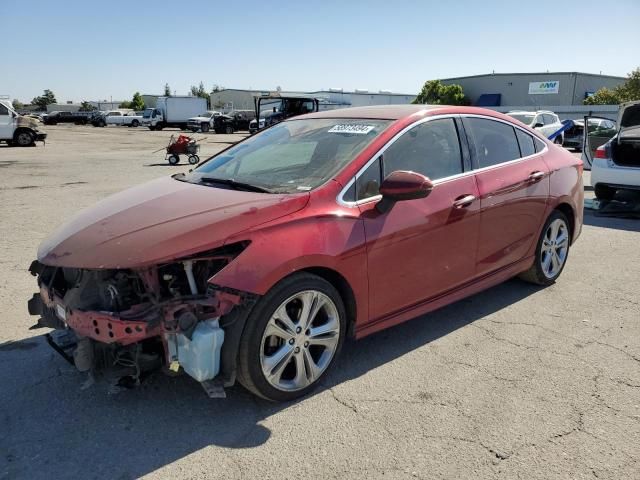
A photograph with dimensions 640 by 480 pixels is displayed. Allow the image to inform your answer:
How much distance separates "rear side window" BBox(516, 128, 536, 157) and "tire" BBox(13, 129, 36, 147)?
81.1 ft

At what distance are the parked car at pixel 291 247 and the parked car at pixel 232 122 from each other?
37954 millimetres

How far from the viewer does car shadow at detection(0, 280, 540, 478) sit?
2592mm

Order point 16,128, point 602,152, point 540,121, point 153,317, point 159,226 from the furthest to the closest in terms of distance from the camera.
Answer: point 16,128, point 540,121, point 602,152, point 159,226, point 153,317

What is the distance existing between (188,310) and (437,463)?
144 cm

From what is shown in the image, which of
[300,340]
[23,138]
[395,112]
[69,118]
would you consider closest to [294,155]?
[395,112]

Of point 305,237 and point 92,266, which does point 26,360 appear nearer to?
point 92,266

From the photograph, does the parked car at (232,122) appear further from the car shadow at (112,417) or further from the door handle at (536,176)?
the car shadow at (112,417)

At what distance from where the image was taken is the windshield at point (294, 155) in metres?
3.50

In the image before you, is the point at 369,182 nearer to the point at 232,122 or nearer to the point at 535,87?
the point at 232,122

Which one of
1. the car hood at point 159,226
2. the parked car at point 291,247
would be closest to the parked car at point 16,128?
the parked car at point 291,247

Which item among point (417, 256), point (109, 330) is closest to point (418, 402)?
point (417, 256)

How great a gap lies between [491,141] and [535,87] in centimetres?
6200

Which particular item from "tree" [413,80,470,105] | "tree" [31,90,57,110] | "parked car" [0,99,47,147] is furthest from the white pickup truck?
"tree" [31,90,57,110]

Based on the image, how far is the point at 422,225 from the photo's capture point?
11.7ft
